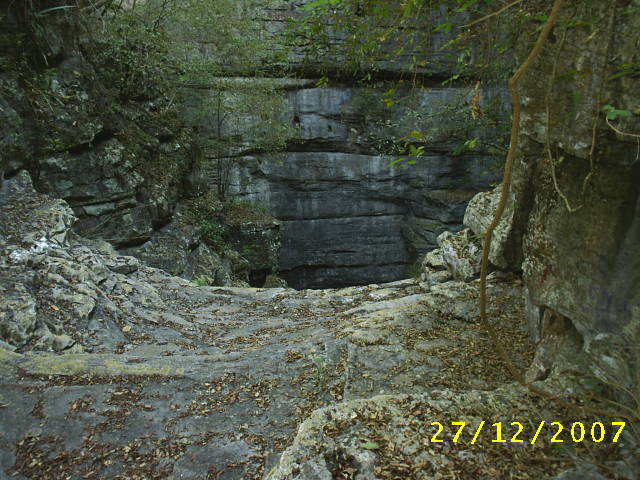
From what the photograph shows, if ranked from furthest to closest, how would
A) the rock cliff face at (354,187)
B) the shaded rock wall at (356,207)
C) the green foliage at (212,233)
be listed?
1. the shaded rock wall at (356,207)
2. the rock cliff face at (354,187)
3. the green foliage at (212,233)

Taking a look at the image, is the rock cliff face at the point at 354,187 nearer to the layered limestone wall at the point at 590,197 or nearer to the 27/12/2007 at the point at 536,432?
the layered limestone wall at the point at 590,197

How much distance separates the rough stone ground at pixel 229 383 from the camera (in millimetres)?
2438

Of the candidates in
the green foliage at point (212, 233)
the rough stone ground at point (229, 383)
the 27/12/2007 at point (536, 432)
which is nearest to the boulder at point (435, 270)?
the rough stone ground at point (229, 383)

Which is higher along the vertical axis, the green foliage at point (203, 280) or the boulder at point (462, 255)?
the boulder at point (462, 255)

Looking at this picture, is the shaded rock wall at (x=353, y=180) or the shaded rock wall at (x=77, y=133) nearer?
the shaded rock wall at (x=77, y=133)

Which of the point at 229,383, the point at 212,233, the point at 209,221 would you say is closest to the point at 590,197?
the point at 229,383

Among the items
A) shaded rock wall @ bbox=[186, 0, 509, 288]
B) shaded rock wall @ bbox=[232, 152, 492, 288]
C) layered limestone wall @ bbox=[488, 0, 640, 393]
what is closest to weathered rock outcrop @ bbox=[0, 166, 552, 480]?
layered limestone wall @ bbox=[488, 0, 640, 393]

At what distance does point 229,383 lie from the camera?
4125mm

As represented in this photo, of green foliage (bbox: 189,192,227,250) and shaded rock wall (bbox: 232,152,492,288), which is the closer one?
green foliage (bbox: 189,192,227,250)

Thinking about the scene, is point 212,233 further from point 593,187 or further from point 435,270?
point 593,187

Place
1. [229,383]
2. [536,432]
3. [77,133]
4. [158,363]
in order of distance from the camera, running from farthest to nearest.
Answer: [77,133] < [158,363] < [229,383] < [536,432]

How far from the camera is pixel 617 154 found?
2627 millimetres

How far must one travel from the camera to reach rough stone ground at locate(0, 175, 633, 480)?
2.44 m

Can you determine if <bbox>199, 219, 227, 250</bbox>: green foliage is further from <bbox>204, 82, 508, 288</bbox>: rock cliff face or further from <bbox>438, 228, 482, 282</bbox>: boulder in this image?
<bbox>438, 228, 482, 282</bbox>: boulder
